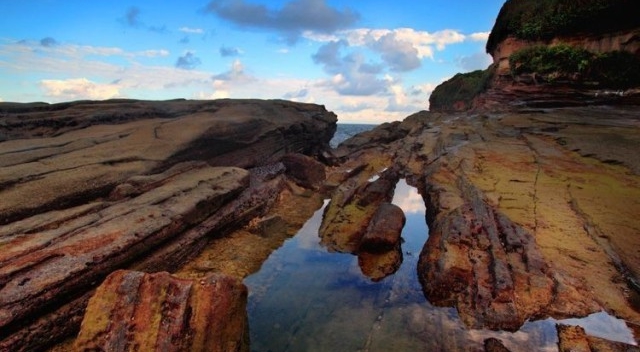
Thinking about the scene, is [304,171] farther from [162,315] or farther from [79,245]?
[162,315]

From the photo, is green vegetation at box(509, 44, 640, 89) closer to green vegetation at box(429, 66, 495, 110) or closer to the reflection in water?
green vegetation at box(429, 66, 495, 110)

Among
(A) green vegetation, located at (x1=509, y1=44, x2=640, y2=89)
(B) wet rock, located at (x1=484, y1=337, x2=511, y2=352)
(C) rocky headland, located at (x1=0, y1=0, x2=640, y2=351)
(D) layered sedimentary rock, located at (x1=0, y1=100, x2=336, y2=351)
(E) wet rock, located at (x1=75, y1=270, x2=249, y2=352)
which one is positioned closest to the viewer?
(E) wet rock, located at (x1=75, y1=270, x2=249, y2=352)

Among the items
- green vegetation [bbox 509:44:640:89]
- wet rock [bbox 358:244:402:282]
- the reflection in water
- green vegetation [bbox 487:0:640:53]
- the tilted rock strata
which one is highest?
green vegetation [bbox 487:0:640:53]

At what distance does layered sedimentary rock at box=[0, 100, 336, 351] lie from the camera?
7566mm

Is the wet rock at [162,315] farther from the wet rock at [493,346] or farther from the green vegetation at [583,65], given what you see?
the green vegetation at [583,65]

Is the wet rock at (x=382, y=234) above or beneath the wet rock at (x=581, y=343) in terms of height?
above

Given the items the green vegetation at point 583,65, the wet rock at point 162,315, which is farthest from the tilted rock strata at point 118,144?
the green vegetation at point 583,65

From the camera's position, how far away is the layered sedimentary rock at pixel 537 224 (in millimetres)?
7996

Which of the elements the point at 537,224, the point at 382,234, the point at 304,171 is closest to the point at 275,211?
the point at 304,171

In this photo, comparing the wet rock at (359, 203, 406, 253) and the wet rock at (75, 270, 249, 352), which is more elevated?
the wet rock at (75, 270, 249, 352)

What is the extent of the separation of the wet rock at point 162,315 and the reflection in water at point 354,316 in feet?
4.86

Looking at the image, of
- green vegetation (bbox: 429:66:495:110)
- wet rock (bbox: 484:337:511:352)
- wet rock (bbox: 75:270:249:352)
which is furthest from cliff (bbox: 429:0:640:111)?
wet rock (bbox: 75:270:249:352)

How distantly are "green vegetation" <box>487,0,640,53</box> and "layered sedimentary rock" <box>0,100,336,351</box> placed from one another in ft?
71.6

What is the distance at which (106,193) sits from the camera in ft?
40.8
